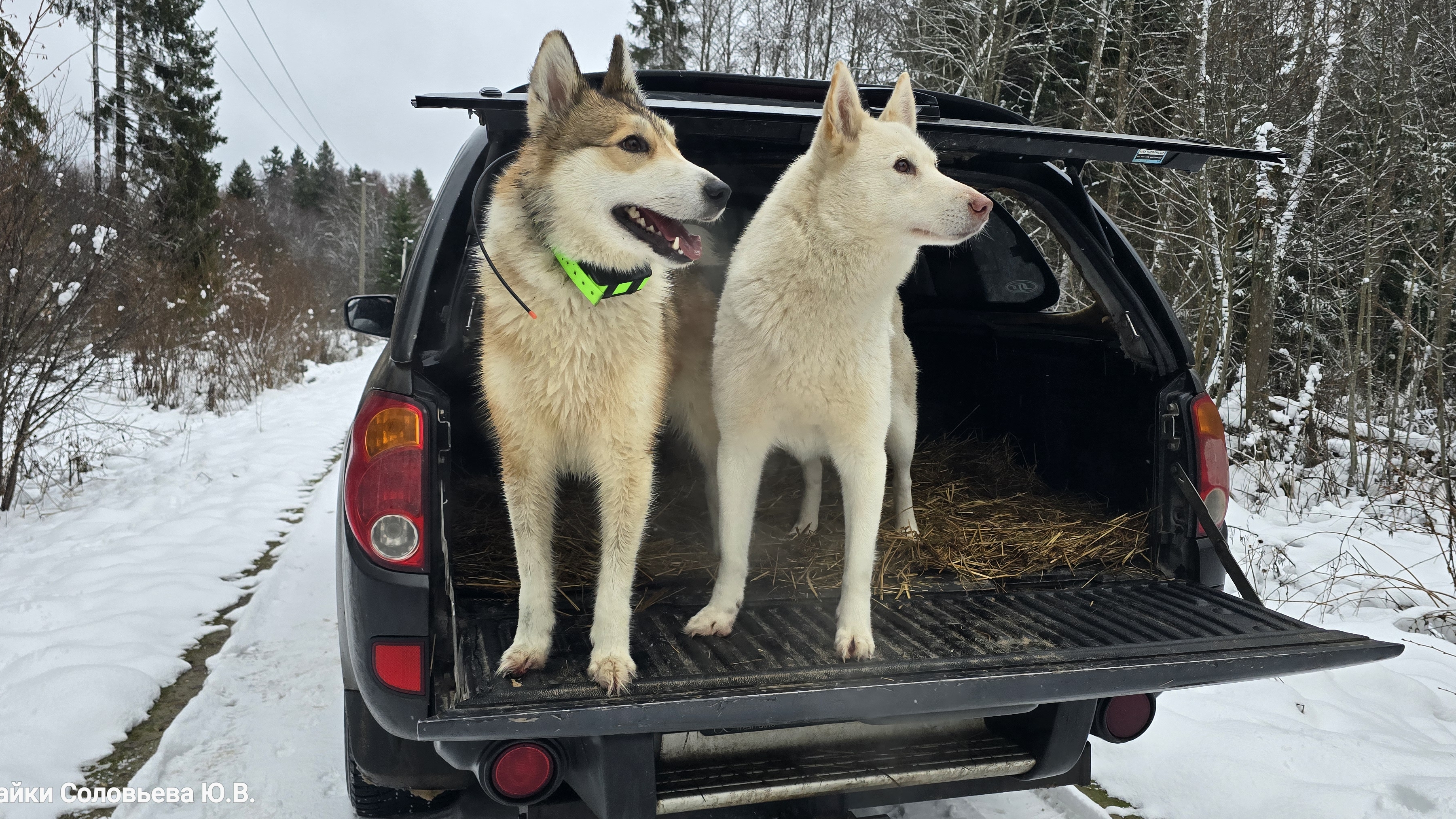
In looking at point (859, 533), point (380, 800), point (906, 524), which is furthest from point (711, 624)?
point (906, 524)

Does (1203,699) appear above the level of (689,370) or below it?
below

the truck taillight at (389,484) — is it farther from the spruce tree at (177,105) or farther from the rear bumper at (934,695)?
the spruce tree at (177,105)

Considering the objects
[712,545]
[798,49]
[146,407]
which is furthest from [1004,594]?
[798,49]

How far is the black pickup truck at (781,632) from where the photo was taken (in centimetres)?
178

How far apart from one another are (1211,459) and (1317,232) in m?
7.14

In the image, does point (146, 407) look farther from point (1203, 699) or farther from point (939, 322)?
point (1203, 699)

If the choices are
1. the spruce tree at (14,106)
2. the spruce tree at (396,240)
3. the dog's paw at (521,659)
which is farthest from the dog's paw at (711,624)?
the spruce tree at (396,240)

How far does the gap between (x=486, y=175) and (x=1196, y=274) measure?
34.1ft

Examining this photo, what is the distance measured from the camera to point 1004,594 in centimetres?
262

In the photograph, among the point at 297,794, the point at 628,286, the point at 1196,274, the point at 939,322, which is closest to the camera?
the point at 628,286

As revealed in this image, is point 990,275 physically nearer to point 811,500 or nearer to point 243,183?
point 811,500

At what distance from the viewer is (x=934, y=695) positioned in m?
1.82

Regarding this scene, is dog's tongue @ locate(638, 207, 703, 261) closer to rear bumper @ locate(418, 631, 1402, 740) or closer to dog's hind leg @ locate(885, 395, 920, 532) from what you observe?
rear bumper @ locate(418, 631, 1402, 740)

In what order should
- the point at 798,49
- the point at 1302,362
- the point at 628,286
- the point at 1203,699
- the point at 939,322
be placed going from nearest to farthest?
the point at 628,286 → the point at 1203,699 → the point at 939,322 → the point at 1302,362 → the point at 798,49
